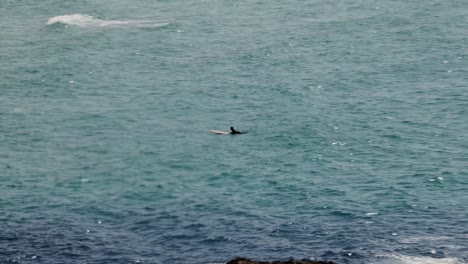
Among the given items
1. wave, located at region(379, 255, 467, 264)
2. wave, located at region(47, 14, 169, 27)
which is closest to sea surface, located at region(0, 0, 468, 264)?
wave, located at region(379, 255, 467, 264)

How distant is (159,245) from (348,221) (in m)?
17.5

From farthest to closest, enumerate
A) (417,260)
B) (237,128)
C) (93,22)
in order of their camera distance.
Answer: (93,22) < (237,128) < (417,260)

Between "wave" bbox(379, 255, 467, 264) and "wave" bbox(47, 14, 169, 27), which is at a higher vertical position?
"wave" bbox(379, 255, 467, 264)

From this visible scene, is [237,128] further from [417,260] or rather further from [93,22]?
[93,22]

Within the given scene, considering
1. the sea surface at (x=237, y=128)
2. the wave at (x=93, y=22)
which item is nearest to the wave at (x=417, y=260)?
the sea surface at (x=237, y=128)

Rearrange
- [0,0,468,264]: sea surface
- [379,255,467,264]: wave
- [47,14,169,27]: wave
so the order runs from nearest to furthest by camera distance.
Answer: [379,255,467,264]: wave
[0,0,468,264]: sea surface
[47,14,169,27]: wave

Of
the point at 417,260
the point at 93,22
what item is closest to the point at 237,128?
the point at 417,260

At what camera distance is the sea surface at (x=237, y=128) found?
79.1 m

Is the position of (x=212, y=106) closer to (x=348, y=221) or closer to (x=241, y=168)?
(x=241, y=168)

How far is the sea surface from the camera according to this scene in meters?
79.1

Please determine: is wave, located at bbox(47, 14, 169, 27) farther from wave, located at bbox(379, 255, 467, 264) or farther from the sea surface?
wave, located at bbox(379, 255, 467, 264)

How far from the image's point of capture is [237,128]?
106938 mm

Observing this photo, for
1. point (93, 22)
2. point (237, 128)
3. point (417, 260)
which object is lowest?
point (93, 22)

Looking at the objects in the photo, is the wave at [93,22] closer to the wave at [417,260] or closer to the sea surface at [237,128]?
the sea surface at [237,128]
